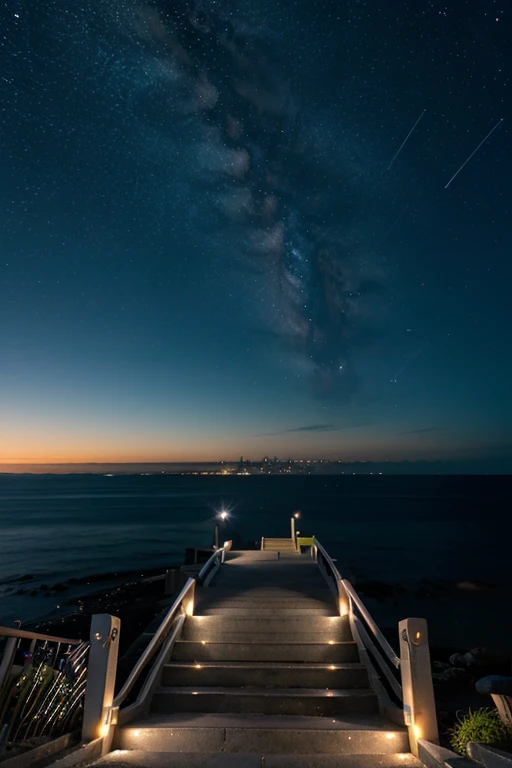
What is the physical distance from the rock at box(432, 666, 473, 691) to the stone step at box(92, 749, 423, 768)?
45.8 ft

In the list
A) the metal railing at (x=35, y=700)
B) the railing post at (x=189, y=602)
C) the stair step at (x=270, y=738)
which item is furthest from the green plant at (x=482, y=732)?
the railing post at (x=189, y=602)

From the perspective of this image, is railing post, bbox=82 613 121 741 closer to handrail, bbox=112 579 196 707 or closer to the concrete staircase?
handrail, bbox=112 579 196 707

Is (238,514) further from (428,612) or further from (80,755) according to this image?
(80,755)

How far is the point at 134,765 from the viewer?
4547mm

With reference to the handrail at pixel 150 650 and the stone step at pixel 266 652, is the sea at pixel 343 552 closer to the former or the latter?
the stone step at pixel 266 652

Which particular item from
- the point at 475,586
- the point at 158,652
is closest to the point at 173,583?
the point at 158,652

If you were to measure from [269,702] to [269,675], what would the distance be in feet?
1.74

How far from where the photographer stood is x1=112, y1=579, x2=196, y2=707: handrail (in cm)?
529

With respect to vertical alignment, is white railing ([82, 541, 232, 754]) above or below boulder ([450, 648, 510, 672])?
above

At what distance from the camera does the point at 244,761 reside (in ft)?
15.1

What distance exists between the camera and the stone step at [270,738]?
4934mm

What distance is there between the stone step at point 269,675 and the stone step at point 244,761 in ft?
4.67

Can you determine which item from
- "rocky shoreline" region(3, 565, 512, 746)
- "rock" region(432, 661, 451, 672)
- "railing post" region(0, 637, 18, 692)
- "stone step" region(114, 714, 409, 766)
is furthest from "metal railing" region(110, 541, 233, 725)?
"rock" region(432, 661, 451, 672)

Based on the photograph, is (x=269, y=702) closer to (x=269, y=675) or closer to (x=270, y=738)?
(x=269, y=675)
